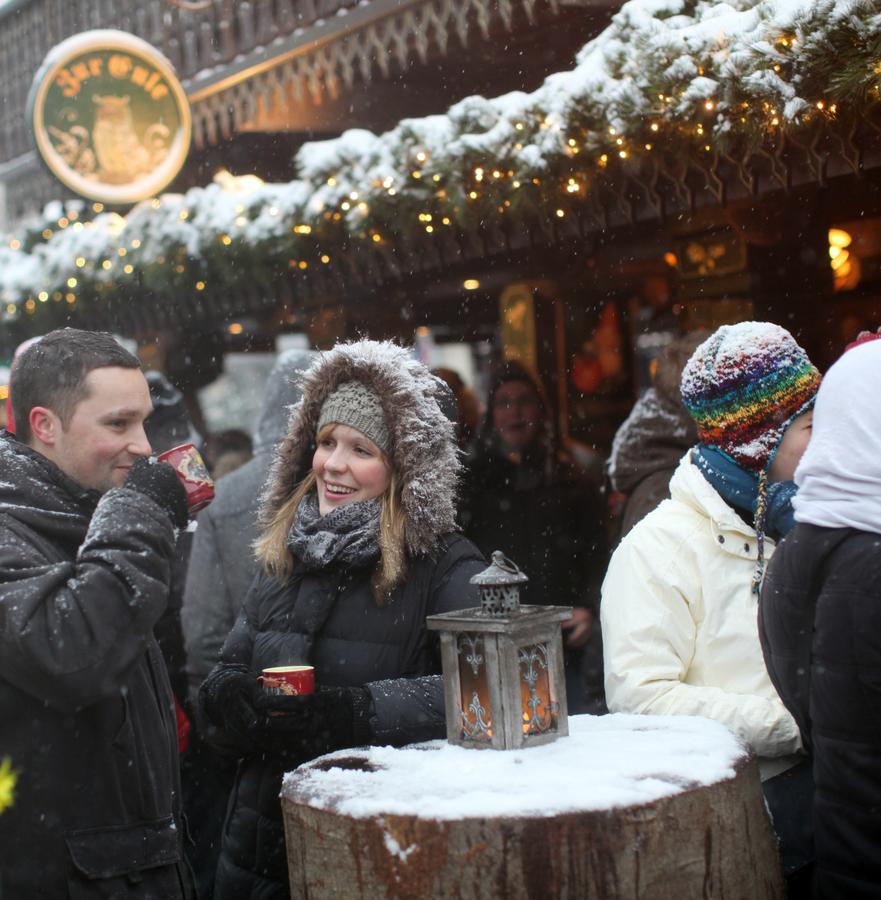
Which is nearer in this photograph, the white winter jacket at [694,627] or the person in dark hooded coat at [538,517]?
the white winter jacket at [694,627]

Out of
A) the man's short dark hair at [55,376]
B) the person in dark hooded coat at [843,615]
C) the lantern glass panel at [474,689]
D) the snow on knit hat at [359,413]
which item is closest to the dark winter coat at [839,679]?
the person in dark hooded coat at [843,615]

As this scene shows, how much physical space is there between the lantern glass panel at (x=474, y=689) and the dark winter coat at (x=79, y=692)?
686mm

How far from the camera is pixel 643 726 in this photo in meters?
2.72

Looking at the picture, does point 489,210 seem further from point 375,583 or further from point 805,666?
point 805,666

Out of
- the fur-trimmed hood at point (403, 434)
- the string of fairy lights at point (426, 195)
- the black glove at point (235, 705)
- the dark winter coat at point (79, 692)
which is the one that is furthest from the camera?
the string of fairy lights at point (426, 195)

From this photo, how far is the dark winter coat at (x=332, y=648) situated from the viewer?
123 inches

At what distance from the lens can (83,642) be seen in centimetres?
244

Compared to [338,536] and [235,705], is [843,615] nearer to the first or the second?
[338,536]

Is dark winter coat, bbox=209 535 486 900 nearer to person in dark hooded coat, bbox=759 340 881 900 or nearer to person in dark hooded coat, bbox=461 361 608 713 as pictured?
person in dark hooded coat, bbox=759 340 881 900

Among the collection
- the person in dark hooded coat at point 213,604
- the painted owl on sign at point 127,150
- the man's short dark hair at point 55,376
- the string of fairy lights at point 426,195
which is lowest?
the person in dark hooded coat at point 213,604

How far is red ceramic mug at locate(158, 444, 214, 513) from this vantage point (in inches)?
110

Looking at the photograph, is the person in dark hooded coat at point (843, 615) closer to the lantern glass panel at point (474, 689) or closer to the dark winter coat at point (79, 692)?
the lantern glass panel at point (474, 689)

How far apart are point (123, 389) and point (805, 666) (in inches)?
69.2

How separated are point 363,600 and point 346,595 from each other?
52 mm
